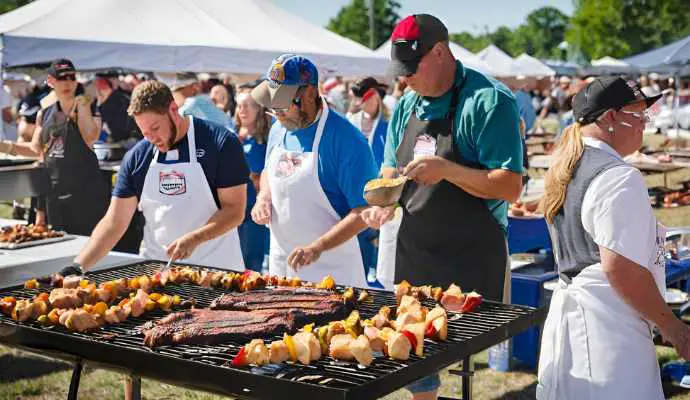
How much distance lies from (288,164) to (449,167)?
1029 mm

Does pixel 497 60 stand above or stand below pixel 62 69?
above

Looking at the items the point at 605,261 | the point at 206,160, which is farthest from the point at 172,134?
the point at 605,261

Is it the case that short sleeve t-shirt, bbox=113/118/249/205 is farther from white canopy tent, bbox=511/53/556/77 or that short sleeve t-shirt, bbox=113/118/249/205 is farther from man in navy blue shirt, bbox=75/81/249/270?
white canopy tent, bbox=511/53/556/77

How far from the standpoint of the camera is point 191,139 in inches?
158

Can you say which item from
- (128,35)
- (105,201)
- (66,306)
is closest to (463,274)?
(66,306)

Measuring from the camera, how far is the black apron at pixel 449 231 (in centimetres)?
340

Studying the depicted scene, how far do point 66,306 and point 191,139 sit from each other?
4.16ft

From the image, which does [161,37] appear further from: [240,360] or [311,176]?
[240,360]

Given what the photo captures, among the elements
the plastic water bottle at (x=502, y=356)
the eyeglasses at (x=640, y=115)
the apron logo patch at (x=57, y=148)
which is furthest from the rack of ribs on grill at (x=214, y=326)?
the apron logo patch at (x=57, y=148)

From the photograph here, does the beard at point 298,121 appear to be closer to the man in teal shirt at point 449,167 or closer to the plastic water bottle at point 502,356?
the man in teal shirt at point 449,167

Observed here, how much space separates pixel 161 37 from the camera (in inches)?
416

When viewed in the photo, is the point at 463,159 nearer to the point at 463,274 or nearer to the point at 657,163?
the point at 463,274

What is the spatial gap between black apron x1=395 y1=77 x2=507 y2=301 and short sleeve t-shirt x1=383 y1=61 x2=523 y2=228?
3 centimetres

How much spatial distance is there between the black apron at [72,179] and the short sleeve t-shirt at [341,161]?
10.8 ft
